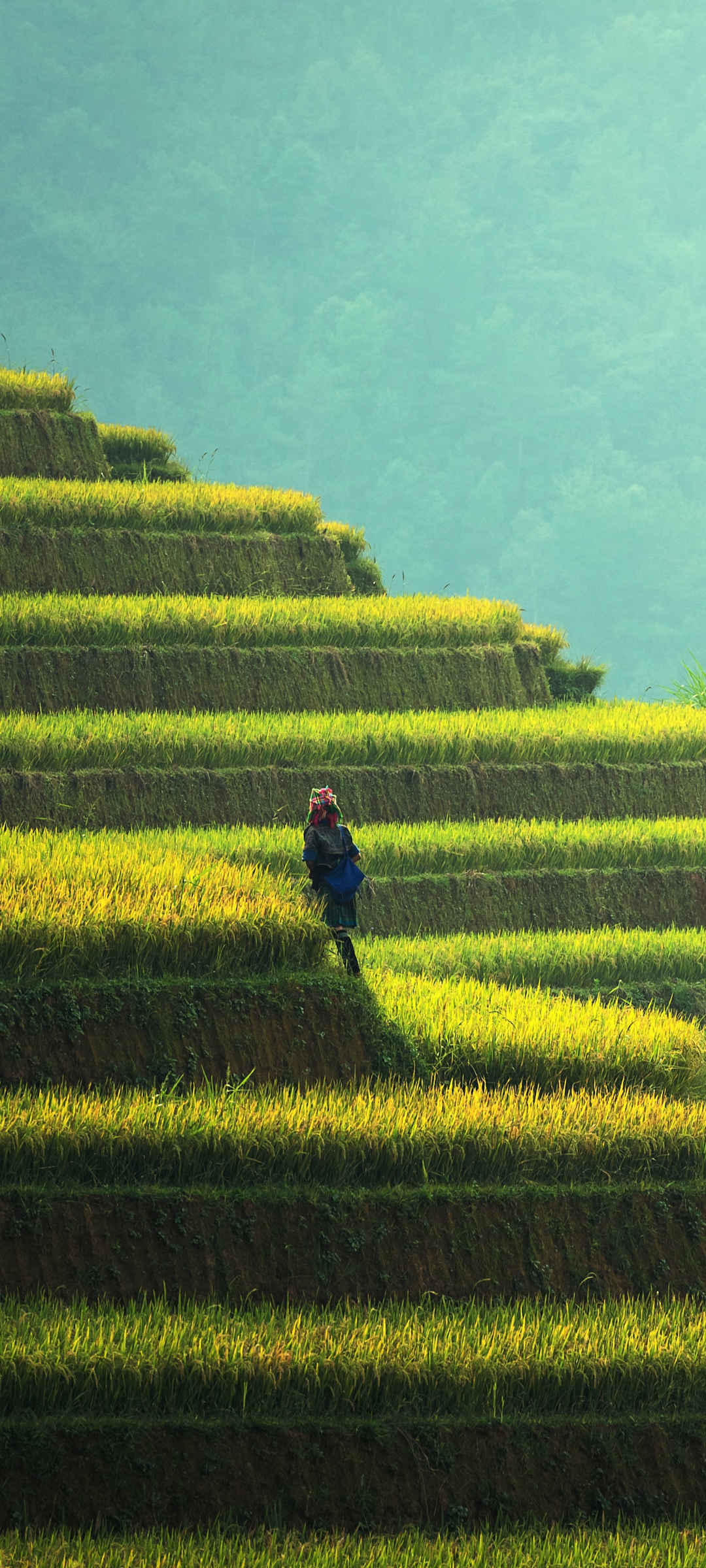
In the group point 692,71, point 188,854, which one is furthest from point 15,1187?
point 692,71

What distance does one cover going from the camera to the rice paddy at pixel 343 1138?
19.2 ft

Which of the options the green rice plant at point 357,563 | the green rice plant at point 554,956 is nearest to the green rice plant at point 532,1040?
the green rice plant at point 554,956

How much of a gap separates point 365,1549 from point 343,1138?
1767mm

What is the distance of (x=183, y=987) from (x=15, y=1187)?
129cm

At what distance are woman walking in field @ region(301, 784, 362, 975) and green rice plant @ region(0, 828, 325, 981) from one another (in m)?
0.17

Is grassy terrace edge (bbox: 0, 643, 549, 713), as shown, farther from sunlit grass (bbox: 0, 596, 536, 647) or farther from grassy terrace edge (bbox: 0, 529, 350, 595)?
grassy terrace edge (bbox: 0, 529, 350, 595)

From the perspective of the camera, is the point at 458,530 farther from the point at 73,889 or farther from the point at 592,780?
the point at 73,889

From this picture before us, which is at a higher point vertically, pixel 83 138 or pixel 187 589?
pixel 83 138

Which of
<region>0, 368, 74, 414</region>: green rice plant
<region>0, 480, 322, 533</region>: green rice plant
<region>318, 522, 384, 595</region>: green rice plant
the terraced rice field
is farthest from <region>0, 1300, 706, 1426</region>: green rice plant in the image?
<region>0, 368, 74, 414</region>: green rice plant

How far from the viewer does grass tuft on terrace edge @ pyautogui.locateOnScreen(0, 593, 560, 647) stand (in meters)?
12.3

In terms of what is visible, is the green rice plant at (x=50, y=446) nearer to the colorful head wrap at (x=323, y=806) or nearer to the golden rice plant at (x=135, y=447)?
the golden rice plant at (x=135, y=447)

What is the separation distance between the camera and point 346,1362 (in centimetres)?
521

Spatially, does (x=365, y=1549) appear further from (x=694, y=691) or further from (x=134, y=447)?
(x=694, y=691)

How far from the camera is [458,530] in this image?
71188 millimetres
